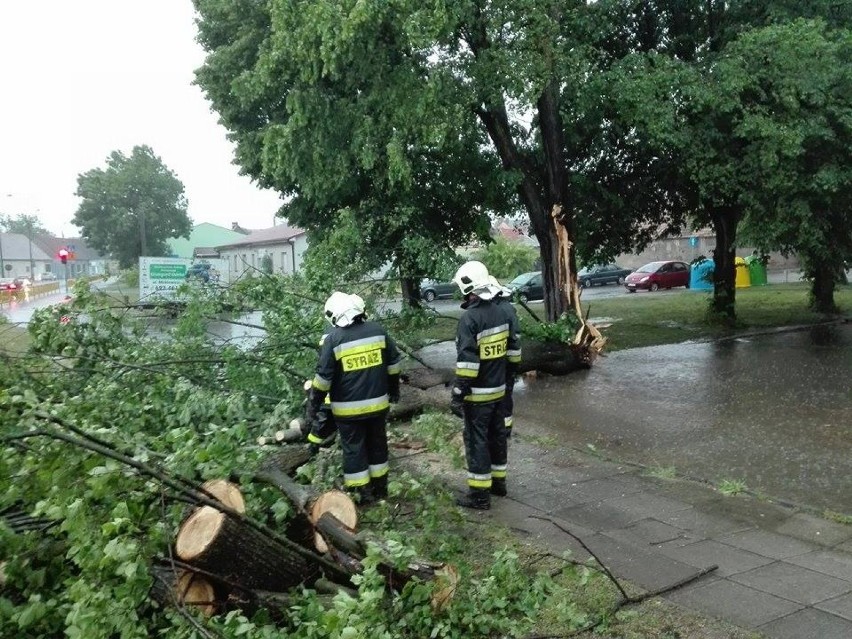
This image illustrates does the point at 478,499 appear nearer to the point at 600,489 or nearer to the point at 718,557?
the point at 600,489

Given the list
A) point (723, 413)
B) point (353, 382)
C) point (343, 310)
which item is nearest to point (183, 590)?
point (353, 382)

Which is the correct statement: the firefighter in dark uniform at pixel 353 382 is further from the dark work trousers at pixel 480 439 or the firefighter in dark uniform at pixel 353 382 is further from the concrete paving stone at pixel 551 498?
the concrete paving stone at pixel 551 498

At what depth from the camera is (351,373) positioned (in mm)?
5672

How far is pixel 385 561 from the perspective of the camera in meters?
3.65

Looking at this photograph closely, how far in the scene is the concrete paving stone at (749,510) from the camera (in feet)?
17.7

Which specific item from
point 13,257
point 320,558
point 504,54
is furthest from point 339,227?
point 13,257

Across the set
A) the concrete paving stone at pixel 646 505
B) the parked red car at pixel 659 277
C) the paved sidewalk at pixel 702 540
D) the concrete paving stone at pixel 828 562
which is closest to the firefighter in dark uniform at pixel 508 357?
the paved sidewalk at pixel 702 540

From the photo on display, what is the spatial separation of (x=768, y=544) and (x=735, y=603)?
Answer: 3.40 ft

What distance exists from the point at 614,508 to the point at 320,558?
2629mm

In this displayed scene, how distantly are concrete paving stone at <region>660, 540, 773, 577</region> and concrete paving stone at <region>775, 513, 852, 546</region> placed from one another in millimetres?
550

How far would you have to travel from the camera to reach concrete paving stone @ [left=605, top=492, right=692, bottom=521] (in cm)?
560

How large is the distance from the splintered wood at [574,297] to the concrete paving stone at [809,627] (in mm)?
8379

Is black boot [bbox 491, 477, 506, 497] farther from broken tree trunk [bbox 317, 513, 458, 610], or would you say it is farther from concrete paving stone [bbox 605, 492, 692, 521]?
broken tree trunk [bbox 317, 513, 458, 610]

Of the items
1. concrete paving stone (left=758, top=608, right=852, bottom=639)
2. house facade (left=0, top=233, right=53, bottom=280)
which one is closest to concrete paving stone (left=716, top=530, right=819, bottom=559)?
concrete paving stone (left=758, top=608, right=852, bottom=639)
